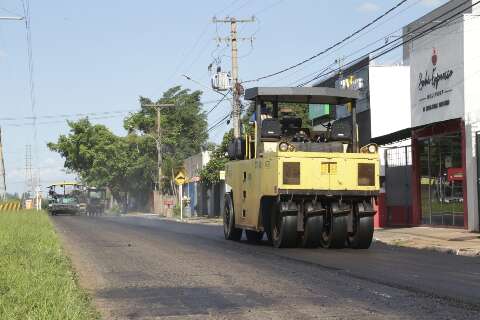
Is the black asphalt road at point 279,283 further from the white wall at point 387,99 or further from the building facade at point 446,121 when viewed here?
the white wall at point 387,99

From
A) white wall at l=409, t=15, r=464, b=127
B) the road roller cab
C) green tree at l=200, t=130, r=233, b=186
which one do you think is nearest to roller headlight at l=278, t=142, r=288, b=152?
the road roller cab

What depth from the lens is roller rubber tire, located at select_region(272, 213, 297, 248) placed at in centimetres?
1617

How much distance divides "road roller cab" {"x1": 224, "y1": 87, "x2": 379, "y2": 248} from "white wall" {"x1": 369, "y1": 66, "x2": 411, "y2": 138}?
45.5 ft

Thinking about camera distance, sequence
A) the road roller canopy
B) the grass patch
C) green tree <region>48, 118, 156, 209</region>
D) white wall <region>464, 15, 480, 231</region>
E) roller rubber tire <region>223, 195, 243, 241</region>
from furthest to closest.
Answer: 1. green tree <region>48, 118, 156, 209</region>
2. white wall <region>464, 15, 480, 231</region>
3. roller rubber tire <region>223, 195, 243, 241</region>
4. the road roller canopy
5. the grass patch

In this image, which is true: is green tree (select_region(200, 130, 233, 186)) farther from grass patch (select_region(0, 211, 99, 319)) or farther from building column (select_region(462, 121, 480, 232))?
grass patch (select_region(0, 211, 99, 319))

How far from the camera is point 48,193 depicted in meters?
62.3

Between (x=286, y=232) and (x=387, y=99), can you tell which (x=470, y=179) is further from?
(x=387, y=99)

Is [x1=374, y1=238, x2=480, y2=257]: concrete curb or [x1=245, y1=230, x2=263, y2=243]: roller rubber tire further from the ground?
[x1=245, y1=230, x2=263, y2=243]: roller rubber tire

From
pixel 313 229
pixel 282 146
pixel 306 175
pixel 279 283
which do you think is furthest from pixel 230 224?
pixel 279 283

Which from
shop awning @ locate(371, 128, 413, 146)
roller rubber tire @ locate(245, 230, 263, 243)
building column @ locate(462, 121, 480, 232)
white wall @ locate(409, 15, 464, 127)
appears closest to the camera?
roller rubber tire @ locate(245, 230, 263, 243)

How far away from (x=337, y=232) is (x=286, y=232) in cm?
114

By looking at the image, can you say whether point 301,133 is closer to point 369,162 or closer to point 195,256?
point 369,162

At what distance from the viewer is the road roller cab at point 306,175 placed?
15906mm

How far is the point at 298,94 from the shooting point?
17.5 m
